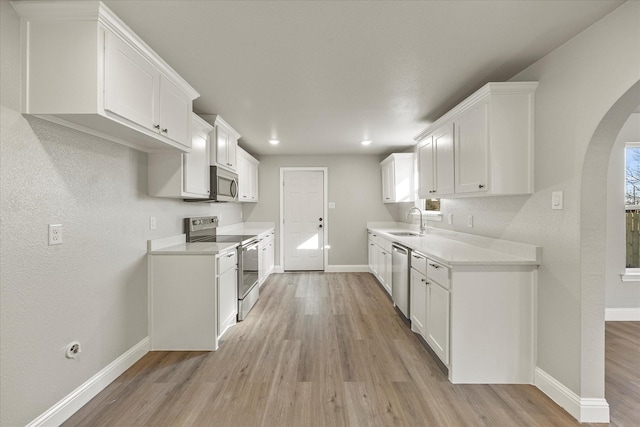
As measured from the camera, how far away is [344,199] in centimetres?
584

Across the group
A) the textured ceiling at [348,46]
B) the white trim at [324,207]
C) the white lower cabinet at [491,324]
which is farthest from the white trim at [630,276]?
the white trim at [324,207]

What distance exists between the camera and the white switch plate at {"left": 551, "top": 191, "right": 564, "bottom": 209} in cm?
192

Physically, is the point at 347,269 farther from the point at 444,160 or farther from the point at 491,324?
the point at 491,324

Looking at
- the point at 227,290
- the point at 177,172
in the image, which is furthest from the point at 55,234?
the point at 227,290

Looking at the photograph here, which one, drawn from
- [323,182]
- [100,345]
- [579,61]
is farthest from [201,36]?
[323,182]

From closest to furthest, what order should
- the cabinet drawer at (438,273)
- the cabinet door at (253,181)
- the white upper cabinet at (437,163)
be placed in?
the cabinet drawer at (438,273) → the white upper cabinet at (437,163) → the cabinet door at (253,181)

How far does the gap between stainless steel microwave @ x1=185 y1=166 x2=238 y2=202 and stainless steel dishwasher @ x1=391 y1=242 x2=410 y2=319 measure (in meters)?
2.19

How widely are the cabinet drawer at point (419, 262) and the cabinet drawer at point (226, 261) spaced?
6.19 feet

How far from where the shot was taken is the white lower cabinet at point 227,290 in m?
2.73

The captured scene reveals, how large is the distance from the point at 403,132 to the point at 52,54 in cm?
368

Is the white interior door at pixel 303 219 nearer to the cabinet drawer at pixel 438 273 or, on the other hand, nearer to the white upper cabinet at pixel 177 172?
the white upper cabinet at pixel 177 172

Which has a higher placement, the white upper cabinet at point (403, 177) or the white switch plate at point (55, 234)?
the white upper cabinet at point (403, 177)

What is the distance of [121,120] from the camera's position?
5.81 ft

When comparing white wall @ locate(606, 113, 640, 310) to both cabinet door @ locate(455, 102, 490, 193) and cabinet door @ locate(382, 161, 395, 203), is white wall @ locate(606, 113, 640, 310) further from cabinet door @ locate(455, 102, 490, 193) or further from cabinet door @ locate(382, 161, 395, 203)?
cabinet door @ locate(382, 161, 395, 203)
